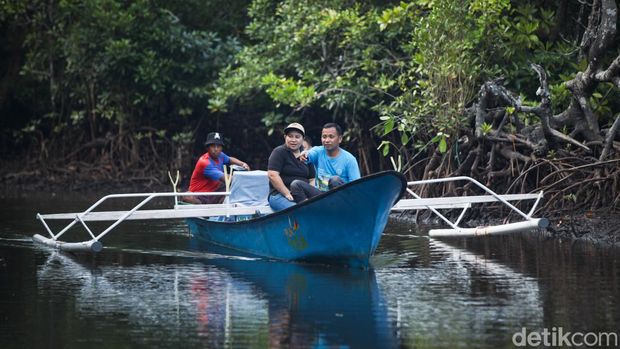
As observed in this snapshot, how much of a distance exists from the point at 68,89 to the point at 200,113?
9.49 ft

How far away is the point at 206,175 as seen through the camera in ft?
48.0

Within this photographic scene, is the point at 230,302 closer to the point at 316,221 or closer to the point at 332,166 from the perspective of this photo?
the point at 316,221

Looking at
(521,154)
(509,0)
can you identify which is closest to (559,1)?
(509,0)

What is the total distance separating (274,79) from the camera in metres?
17.6

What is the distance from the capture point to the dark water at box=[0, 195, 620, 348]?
25.6 ft

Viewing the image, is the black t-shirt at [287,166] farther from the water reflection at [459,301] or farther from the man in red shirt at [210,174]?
the man in red shirt at [210,174]

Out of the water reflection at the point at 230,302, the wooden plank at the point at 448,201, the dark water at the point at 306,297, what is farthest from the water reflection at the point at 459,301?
the wooden plank at the point at 448,201

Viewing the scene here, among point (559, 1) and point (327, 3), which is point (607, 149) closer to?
point (559, 1)

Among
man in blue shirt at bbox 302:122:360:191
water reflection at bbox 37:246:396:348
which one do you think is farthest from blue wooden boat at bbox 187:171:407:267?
man in blue shirt at bbox 302:122:360:191

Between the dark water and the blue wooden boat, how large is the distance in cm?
18

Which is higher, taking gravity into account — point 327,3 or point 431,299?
point 327,3

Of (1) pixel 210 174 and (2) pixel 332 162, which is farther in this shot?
(1) pixel 210 174

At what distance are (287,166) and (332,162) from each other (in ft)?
1.52

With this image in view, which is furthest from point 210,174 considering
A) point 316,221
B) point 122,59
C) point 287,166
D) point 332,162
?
point 122,59
